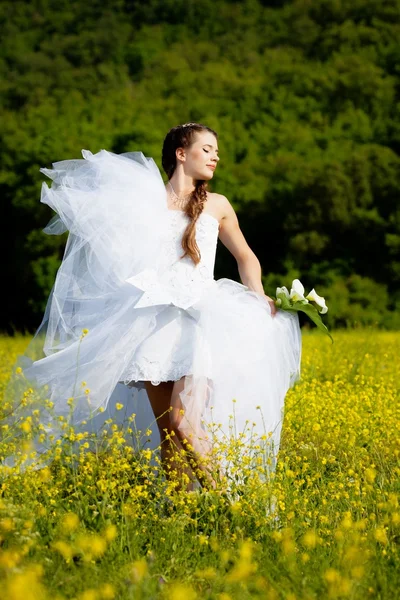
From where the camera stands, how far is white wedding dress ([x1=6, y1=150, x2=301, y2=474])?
506 cm

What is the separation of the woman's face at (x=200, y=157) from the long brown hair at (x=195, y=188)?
0.03 meters

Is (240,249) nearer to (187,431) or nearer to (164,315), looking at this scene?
(164,315)

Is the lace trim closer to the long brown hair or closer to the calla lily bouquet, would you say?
the long brown hair

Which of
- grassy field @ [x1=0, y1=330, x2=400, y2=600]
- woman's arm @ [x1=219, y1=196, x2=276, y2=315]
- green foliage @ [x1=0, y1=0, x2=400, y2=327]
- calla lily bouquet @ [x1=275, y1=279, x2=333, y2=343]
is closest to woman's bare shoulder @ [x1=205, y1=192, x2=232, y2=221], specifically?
woman's arm @ [x1=219, y1=196, x2=276, y2=315]

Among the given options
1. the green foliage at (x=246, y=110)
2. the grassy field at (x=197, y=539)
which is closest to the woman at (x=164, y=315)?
the grassy field at (x=197, y=539)

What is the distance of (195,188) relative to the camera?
552cm

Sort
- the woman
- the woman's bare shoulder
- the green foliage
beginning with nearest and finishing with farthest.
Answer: the woman → the woman's bare shoulder → the green foliage

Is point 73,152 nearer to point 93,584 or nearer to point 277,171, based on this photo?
point 277,171

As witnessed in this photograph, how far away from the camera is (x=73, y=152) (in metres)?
33.2

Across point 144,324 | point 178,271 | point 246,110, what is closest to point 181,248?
point 178,271

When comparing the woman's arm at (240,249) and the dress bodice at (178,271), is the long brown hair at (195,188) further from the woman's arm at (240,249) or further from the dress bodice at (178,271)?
the woman's arm at (240,249)

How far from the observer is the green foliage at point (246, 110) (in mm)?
31766

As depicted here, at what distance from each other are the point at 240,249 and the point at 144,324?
779mm

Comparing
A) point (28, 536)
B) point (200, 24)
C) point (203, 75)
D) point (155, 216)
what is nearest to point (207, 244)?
point (155, 216)
